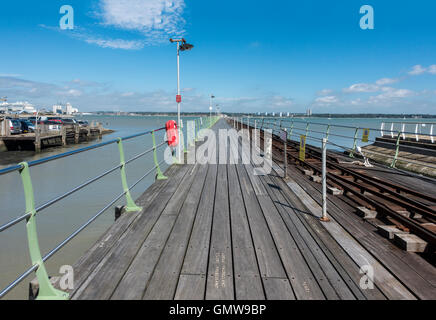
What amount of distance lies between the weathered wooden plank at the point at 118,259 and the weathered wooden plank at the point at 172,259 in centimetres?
34

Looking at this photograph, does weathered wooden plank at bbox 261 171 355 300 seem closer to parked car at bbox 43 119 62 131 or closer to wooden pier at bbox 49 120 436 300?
wooden pier at bbox 49 120 436 300

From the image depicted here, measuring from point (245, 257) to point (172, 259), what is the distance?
2.76 feet

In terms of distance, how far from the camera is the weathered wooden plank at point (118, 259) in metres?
2.38

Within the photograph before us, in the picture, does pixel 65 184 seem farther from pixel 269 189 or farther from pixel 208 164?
pixel 269 189

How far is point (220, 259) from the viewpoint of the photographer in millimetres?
2965

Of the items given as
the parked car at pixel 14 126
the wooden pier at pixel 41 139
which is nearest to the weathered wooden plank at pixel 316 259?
the wooden pier at pixel 41 139

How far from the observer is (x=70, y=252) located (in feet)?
19.9

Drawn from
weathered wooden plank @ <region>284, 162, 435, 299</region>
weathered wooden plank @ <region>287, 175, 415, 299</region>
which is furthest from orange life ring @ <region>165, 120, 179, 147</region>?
weathered wooden plank @ <region>287, 175, 415, 299</region>

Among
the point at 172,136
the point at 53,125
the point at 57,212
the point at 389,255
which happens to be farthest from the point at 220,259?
the point at 53,125

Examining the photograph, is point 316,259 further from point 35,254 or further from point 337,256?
point 35,254

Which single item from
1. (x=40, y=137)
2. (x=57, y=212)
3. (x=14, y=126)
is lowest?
(x=57, y=212)

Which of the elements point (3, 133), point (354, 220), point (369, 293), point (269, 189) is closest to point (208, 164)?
point (269, 189)

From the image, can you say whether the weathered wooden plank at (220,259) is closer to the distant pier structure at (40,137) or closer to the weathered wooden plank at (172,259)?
the weathered wooden plank at (172,259)

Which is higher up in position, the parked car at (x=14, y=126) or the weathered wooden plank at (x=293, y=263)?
the parked car at (x=14, y=126)
